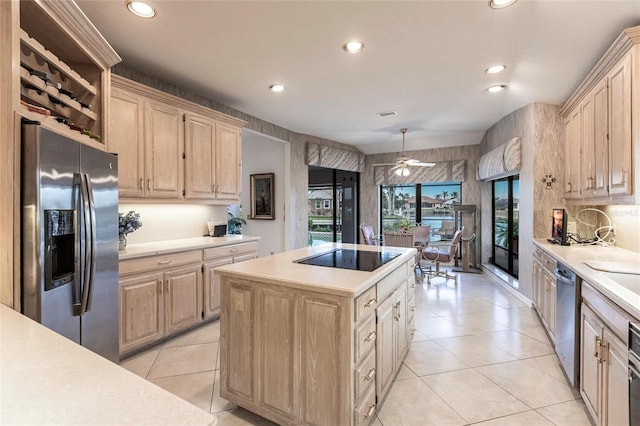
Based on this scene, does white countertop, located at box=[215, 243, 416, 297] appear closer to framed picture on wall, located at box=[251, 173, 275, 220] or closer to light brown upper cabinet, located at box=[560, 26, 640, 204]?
light brown upper cabinet, located at box=[560, 26, 640, 204]

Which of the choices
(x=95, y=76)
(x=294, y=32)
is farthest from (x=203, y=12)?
(x=95, y=76)

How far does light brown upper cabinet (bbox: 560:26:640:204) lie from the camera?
6.82ft

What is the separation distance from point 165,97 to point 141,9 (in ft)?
3.46

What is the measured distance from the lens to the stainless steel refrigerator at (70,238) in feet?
4.56

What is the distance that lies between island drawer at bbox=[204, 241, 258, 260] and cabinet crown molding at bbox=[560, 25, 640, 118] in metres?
3.68

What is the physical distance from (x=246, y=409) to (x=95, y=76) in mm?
2523

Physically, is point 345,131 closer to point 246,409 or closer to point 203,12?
point 203,12

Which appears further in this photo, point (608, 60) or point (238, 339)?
point (608, 60)

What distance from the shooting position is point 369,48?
8.34 feet

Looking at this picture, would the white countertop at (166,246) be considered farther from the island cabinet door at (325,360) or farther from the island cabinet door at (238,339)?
the island cabinet door at (325,360)

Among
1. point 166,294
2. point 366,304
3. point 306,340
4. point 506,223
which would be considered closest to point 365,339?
point 366,304

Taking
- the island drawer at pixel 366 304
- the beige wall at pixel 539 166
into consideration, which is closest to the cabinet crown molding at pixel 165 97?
the island drawer at pixel 366 304

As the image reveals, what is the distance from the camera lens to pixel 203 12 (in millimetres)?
2090

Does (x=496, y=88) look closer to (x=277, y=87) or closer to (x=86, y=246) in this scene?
(x=277, y=87)
